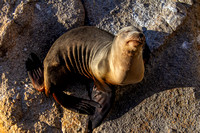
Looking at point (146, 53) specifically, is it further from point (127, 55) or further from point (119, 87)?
point (127, 55)

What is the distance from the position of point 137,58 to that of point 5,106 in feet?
5.05

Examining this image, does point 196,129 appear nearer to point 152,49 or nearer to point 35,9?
point 152,49

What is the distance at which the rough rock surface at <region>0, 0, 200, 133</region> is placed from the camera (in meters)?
2.71

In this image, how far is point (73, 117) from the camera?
2.85m

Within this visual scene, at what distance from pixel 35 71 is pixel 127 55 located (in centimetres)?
126

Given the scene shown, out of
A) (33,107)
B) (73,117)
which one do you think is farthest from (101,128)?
(33,107)

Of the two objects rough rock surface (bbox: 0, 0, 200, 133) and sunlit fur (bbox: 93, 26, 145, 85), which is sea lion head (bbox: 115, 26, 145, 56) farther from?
rough rock surface (bbox: 0, 0, 200, 133)

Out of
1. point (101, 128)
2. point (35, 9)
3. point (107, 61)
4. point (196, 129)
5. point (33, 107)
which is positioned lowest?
point (196, 129)

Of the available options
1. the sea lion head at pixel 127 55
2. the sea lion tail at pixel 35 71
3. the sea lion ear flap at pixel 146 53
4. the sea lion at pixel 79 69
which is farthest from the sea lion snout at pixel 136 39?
the sea lion tail at pixel 35 71

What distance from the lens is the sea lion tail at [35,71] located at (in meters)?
2.95

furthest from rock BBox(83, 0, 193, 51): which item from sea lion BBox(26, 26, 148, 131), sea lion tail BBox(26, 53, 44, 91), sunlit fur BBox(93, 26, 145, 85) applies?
sea lion tail BBox(26, 53, 44, 91)

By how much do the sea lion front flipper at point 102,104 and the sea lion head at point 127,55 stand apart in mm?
279

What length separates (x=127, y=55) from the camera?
85.5 inches

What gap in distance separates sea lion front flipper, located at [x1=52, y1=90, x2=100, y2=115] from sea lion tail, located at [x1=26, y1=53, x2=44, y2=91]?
0.68ft
